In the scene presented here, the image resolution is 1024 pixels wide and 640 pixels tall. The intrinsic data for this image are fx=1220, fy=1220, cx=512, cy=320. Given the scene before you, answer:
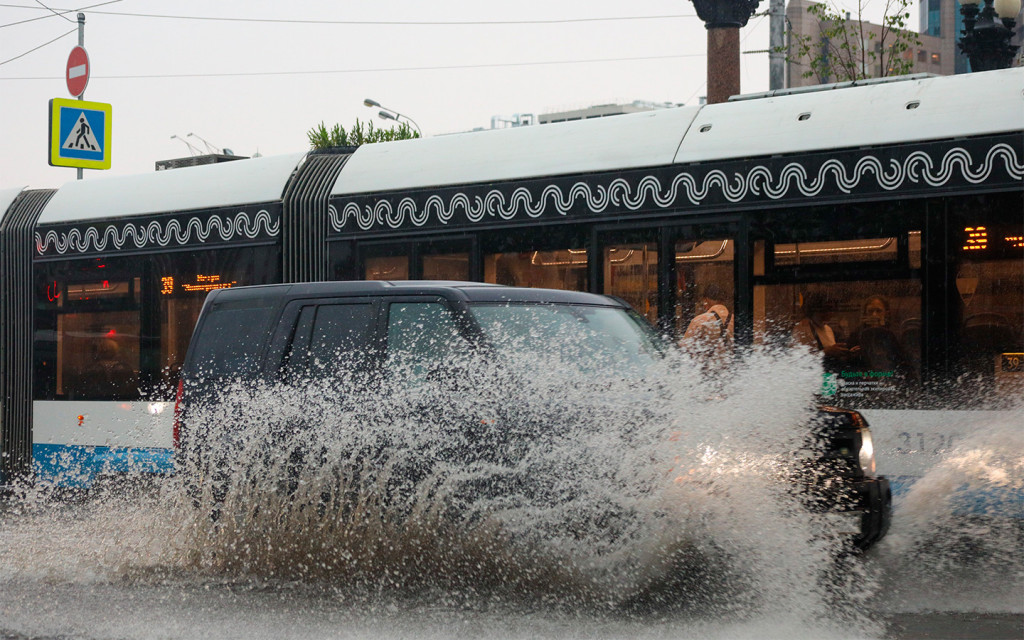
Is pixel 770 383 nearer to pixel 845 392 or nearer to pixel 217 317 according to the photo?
pixel 845 392

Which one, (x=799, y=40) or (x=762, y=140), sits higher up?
(x=799, y=40)

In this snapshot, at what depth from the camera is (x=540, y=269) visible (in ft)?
33.3

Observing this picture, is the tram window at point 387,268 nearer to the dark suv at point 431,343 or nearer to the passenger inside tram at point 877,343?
the dark suv at point 431,343

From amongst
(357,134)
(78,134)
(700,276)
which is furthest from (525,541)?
(357,134)

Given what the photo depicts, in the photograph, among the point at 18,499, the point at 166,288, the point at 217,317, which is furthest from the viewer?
the point at 18,499

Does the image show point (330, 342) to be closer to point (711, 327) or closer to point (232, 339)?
point (232, 339)

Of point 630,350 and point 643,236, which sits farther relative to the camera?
point 643,236

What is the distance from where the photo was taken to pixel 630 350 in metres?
7.09

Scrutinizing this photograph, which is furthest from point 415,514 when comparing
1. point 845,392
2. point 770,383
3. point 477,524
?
point 845,392

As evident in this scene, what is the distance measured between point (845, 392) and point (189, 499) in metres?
4.48

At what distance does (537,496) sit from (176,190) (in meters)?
7.87

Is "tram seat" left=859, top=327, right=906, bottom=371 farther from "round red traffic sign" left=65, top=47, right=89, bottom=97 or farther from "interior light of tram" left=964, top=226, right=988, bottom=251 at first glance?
"round red traffic sign" left=65, top=47, right=89, bottom=97

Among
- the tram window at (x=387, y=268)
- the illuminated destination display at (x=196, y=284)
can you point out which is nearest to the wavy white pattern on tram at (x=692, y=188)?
the tram window at (x=387, y=268)

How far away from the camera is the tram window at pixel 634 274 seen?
9.55 m
